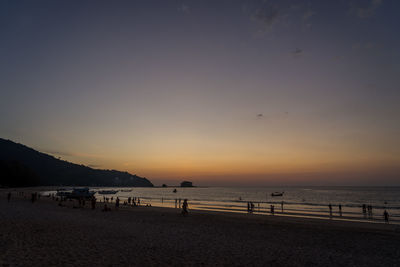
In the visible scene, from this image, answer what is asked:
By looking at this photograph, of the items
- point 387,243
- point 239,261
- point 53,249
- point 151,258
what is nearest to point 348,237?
point 387,243

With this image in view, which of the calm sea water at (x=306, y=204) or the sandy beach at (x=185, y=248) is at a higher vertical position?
the sandy beach at (x=185, y=248)

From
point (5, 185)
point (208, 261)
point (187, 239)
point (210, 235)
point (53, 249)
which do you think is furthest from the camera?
point (5, 185)

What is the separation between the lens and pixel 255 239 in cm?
1630

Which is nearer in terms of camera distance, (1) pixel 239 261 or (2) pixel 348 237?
(1) pixel 239 261

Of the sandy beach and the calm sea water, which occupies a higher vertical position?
the sandy beach

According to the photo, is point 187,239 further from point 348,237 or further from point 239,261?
point 348,237

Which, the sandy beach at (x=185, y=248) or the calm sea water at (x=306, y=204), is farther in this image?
the calm sea water at (x=306, y=204)

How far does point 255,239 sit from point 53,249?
10982 millimetres

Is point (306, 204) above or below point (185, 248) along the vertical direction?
below

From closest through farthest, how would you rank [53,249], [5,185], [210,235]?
[53,249]
[210,235]
[5,185]

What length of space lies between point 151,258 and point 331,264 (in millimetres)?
7484

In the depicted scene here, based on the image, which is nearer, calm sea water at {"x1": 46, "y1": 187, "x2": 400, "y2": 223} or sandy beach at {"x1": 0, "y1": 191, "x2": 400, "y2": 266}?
sandy beach at {"x1": 0, "y1": 191, "x2": 400, "y2": 266}

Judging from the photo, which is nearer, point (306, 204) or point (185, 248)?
point (185, 248)

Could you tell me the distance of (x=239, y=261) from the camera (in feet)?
36.2
